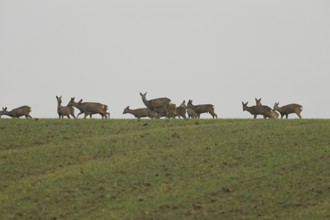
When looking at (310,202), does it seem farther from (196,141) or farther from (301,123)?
(301,123)

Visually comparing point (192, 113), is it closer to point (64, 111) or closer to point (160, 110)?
point (160, 110)

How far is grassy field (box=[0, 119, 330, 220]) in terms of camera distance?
25547mm

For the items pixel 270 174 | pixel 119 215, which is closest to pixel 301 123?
pixel 270 174

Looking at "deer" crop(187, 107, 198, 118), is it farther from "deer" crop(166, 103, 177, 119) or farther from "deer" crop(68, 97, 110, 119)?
"deer" crop(68, 97, 110, 119)

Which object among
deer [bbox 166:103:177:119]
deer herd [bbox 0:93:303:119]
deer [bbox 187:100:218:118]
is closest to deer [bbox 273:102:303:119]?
deer herd [bbox 0:93:303:119]

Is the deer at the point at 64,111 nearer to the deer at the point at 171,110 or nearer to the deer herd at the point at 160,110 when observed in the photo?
the deer herd at the point at 160,110

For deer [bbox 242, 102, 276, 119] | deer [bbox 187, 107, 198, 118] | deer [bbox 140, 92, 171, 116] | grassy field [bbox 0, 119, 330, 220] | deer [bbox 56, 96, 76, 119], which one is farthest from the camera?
deer [bbox 187, 107, 198, 118]

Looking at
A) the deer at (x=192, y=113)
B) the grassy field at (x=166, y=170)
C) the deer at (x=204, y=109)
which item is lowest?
the grassy field at (x=166, y=170)

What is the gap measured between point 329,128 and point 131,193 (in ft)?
39.3

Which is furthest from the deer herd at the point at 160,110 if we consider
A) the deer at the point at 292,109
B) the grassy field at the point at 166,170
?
the grassy field at the point at 166,170

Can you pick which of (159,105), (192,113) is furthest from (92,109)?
(192,113)

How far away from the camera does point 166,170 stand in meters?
29.5

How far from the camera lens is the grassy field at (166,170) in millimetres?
25547

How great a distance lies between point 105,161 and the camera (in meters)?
31.1
